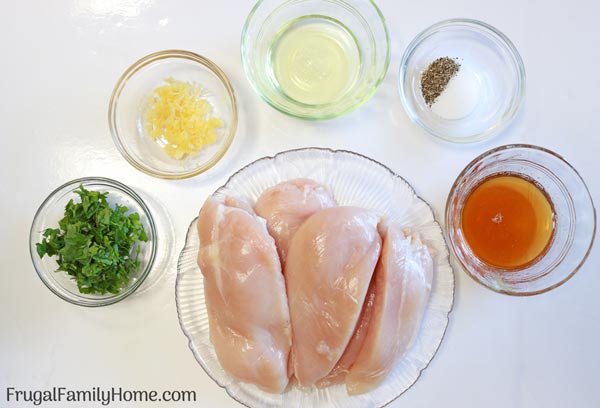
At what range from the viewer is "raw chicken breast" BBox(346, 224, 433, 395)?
5.07 feet

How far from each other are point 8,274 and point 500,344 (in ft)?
6.00

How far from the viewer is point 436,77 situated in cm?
184

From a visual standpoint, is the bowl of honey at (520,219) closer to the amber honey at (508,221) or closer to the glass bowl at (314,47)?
the amber honey at (508,221)

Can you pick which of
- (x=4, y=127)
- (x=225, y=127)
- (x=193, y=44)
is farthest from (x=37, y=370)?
(x=193, y=44)

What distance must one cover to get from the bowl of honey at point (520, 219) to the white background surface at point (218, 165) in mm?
132

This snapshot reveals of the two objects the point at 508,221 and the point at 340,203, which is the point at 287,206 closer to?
the point at 340,203

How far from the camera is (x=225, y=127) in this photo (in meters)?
1.88

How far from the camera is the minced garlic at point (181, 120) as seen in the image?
1.81 m

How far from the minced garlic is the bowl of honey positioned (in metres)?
0.89

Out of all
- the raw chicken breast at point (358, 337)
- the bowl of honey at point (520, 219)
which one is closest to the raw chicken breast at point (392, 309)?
the raw chicken breast at point (358, 337)

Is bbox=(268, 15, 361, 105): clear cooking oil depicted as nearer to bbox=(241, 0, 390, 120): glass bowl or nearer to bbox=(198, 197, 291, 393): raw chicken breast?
bbox=(241, 0, 390, 120): glass bowl

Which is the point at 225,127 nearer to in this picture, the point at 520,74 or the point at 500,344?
the point at 520,74

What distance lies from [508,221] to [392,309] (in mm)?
530

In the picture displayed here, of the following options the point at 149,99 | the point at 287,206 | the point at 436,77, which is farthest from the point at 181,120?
the point at 436,77
